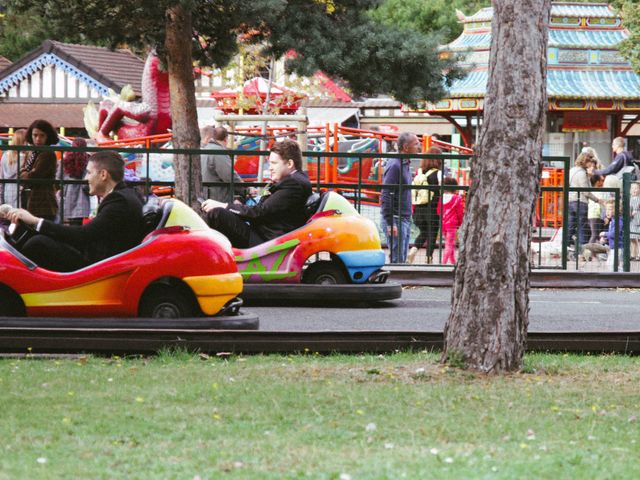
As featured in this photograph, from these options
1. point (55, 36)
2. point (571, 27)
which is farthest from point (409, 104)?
point (571, 27)

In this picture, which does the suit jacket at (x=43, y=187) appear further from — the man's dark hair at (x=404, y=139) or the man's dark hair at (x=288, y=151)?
the man's dark hair at (x=404, y=139)

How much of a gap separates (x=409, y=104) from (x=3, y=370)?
35.7 feet

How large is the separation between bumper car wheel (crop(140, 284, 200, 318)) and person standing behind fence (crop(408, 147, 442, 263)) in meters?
6.57

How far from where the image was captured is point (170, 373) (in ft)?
26.5

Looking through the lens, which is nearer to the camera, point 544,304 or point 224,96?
point 544,304

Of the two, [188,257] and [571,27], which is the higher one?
[571,27]

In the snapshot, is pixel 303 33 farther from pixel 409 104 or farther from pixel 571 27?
pixel 571 27

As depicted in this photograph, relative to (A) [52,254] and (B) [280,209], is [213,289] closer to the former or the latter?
(A) [52,254]

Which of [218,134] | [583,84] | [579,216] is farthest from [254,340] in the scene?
[583,84]

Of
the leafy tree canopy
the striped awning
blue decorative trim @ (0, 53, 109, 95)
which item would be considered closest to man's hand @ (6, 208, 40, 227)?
the leafy tree canopy

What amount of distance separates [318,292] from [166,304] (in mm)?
3195

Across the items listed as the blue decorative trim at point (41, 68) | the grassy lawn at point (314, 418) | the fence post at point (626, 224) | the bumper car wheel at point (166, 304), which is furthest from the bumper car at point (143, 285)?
the blue decorative trim at point (41, 68)

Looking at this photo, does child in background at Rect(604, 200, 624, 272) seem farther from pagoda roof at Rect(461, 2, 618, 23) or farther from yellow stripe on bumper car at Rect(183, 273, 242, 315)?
pagoda roof at Rect(461, 2, 618, 23)

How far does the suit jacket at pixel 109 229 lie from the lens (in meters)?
9.86
